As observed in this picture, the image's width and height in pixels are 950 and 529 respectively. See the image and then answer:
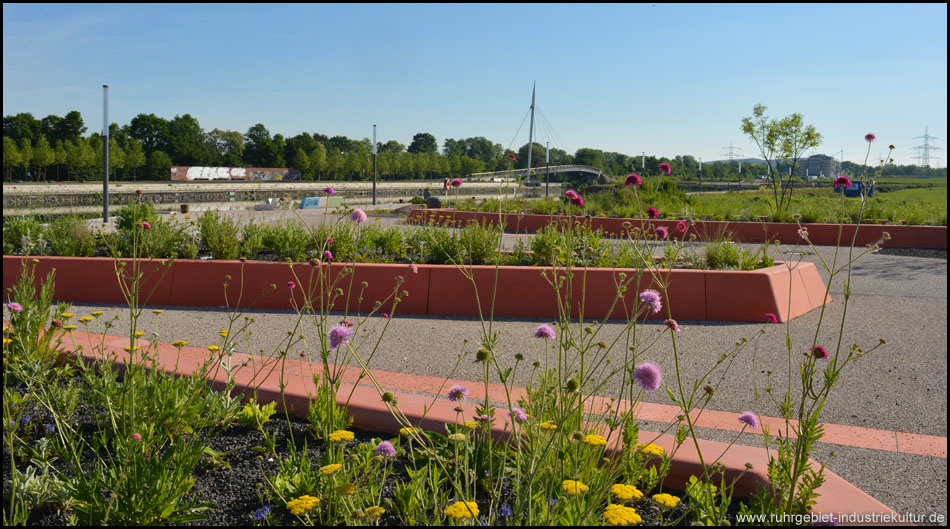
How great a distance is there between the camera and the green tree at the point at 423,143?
413 ft

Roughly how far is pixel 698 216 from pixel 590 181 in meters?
71.5

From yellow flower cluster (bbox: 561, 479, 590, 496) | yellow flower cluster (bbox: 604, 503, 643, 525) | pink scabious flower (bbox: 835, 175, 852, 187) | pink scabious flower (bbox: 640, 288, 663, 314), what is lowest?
yellow flower cluster (bbox: 604, 503, 643, 525)

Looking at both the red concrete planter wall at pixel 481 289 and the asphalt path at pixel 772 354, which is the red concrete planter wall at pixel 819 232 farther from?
the red concrete planter wall at pixel 481 289

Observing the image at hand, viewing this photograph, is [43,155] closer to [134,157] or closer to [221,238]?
[134,157]

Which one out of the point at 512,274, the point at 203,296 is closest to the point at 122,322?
the point at 203,296

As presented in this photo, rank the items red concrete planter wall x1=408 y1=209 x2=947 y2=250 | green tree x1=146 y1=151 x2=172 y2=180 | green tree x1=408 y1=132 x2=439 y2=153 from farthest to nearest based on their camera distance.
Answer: green tree x1=408 y1=132 x2=439 y2=153
green tree x1=146 y1=151 x2=172 y2=180
red concrete planter wall x1=408 y1=209 x2=947 y2=250

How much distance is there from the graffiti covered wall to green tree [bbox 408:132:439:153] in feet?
133

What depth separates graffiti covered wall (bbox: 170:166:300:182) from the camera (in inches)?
2773

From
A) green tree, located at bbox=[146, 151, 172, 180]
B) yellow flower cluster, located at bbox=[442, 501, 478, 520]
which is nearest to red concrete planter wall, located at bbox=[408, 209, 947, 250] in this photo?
yellow flower cluster, located at bbox=[442, 501, 478, 520]

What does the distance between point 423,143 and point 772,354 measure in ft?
407

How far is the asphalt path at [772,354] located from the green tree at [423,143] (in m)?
122

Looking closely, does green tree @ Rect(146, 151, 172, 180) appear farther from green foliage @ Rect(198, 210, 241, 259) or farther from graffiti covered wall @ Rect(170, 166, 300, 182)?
green foliage @ Rect(198, 210, 241, 259)

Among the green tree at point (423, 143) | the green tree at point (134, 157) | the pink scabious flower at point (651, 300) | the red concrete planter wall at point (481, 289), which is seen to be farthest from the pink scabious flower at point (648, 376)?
the green tree at point (423, 143)

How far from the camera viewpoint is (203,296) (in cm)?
620
